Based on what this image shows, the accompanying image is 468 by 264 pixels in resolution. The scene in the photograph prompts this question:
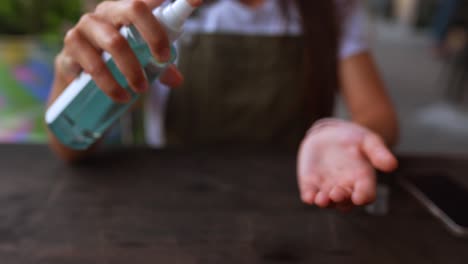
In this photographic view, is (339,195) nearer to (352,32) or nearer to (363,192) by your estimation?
(363,192)

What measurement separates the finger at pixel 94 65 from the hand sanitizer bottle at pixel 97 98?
0.09ft

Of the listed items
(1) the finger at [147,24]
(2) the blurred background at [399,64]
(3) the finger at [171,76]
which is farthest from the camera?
(2) the blurred background at [399,64]

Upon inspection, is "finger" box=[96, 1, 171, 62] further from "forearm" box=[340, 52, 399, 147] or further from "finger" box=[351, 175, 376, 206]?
"forearm" box=[340, 52, 399, 147]

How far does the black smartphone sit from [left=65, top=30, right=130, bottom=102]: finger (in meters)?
0.44

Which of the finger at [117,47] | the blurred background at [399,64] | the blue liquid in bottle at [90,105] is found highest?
the finger at [117,47]

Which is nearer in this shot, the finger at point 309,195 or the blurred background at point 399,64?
the finger at point 309,195

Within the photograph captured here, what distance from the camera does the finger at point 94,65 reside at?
452mm

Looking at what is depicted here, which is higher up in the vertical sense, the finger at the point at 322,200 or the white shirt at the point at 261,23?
the white shirt at the point at 261,23

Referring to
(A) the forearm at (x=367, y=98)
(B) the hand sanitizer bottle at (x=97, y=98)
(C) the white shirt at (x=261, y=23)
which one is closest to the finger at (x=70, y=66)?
(B) the hand sanitizer bottle at (x=97, y=98)

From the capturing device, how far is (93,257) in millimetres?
480

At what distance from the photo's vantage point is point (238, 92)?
964 millimetres

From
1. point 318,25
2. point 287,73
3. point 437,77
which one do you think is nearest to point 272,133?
point 287,73

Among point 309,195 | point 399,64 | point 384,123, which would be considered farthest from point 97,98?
point 399,64

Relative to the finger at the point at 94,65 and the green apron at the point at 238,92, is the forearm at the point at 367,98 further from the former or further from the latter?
the finger at the point at 94,65
